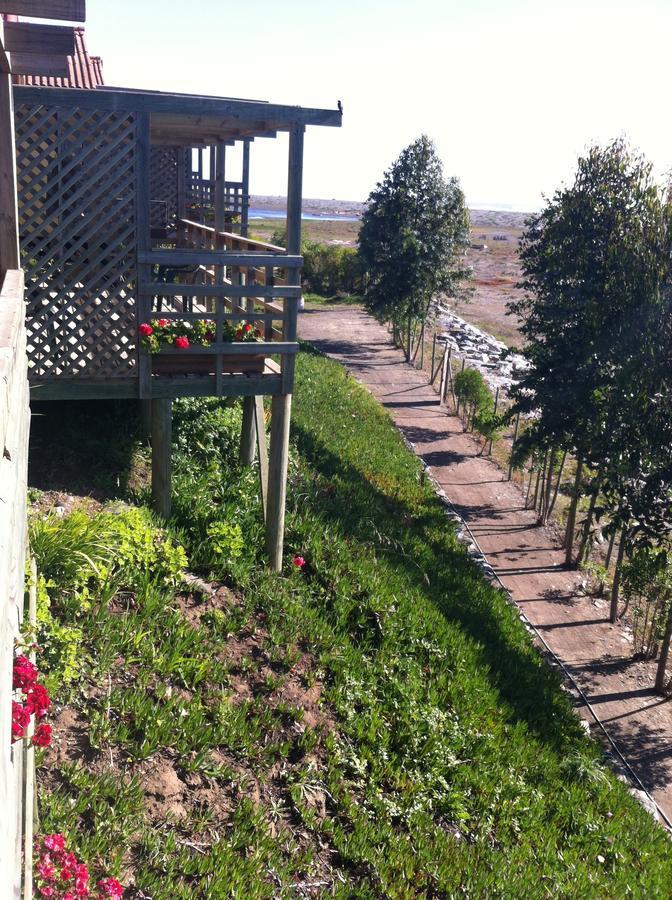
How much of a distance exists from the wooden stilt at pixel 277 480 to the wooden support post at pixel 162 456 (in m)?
1.22

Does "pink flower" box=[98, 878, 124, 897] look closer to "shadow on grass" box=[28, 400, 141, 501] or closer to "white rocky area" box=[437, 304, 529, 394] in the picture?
"shadow on grass" box=[28, 400, 141, 501]

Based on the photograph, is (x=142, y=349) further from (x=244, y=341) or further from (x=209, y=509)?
(x=209, y=509)

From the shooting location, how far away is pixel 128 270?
25.6ft

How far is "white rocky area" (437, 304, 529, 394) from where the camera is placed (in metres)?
34.8

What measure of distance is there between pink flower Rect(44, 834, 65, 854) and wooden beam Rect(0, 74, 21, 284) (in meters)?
4.15

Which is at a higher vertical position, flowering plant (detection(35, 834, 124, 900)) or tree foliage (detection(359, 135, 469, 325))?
tree foliage (detection(359, 135, 469, 325))

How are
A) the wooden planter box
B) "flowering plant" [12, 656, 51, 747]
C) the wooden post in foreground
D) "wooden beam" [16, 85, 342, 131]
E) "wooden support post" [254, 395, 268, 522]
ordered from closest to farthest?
"flowering plant" [12, 656, 51, 747]
"wooden beam" [16, 85, 342, 131]
the wooden post in foreground
the wooden planter box
"wooden support post" [254, 395, 268, 522]

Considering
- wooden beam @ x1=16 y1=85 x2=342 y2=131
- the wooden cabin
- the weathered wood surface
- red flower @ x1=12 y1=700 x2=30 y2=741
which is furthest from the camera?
the wooden cabin

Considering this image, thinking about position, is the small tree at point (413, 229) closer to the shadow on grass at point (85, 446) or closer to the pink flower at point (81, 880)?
the shadow on grass at point (85, 446)

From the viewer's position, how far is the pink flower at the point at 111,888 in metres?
4.59

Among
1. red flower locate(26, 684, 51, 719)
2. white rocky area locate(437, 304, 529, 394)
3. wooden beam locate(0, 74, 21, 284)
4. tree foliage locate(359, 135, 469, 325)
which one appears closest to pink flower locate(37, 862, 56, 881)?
red flower locate(26, 684, 51, 719)

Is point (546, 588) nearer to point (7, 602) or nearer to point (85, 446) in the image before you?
point (85, 446)

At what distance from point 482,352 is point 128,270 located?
109ft

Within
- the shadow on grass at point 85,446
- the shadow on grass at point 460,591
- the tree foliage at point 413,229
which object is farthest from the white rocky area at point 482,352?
the shadow on grass at point 85,446
